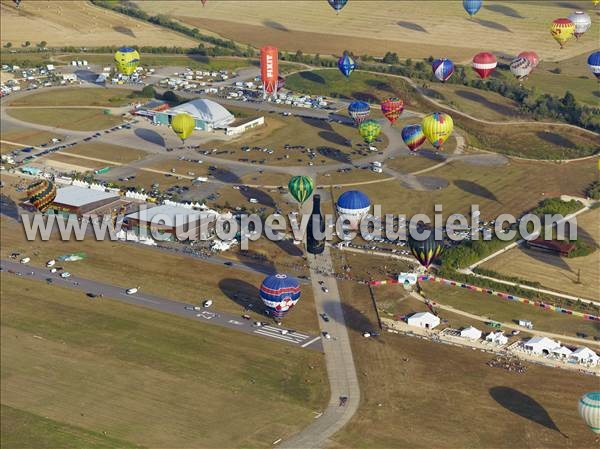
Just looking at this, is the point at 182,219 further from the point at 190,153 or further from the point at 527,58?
the point at 527,58

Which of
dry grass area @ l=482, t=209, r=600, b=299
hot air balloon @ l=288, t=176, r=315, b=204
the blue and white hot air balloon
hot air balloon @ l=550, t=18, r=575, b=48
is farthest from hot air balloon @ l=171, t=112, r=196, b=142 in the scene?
hot air balloon @ l=550, t=18, r=575, b=48

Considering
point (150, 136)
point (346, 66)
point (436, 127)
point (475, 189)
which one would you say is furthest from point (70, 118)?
point (475, 189)

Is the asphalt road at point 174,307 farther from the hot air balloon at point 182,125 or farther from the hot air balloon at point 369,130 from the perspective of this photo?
the hot air balloon at point 369,130

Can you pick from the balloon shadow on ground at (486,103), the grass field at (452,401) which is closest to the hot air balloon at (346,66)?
the balloon shadow on ground at (486,103)

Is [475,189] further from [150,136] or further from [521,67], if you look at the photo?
[150,136]

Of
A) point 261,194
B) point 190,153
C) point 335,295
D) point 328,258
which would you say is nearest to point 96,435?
point 335,295

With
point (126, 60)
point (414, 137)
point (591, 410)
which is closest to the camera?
point (591, 410)

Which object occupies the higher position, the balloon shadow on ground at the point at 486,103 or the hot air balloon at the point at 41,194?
the balloon shadow on ground at the point at 486,103
